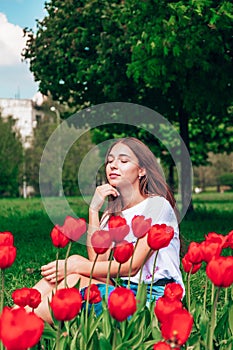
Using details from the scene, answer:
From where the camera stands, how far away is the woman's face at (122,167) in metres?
4.12

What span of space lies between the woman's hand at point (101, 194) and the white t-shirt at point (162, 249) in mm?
174

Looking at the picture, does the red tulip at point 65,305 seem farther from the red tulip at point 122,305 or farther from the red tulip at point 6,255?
the red tulip at point 6,255

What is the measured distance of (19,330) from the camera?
5.69 feet

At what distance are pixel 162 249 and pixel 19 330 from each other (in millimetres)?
2206

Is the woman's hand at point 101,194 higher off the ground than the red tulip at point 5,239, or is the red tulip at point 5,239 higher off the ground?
the woman's hand at point 101,194

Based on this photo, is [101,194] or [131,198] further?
[131,198]

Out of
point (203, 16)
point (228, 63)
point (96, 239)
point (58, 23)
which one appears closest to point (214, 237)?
point (96, 239)

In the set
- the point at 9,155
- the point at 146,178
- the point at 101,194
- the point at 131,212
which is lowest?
the point at 131,212

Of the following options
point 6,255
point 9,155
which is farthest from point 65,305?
point 9,155

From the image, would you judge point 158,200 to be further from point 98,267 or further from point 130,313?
point 130,313

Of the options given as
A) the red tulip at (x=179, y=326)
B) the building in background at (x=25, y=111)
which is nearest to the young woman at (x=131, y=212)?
the red tulip at (x=179, y=326)

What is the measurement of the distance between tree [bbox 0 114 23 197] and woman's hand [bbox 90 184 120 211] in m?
40.0

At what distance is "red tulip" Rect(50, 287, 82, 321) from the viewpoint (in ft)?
7.18

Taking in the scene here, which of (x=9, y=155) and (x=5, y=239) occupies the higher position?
(x=9, y=155)
